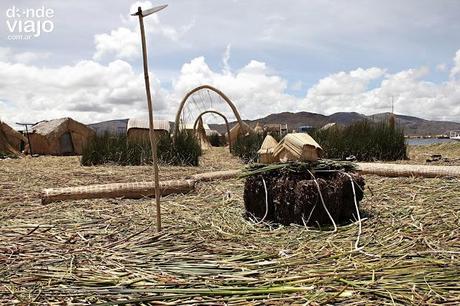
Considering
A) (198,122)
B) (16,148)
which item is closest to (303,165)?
(16,148)

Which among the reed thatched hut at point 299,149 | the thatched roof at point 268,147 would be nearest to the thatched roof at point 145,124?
the thatched roof at point 268,147

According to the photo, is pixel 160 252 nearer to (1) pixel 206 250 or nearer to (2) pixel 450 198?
(1) pixel 206 250

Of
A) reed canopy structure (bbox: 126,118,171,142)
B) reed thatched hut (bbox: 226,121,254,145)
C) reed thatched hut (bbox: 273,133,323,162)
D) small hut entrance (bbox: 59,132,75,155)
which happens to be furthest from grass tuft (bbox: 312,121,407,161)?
small hut entrance (bbox: 59,132,75,155)

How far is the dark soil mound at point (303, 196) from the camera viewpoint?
10.7 feet

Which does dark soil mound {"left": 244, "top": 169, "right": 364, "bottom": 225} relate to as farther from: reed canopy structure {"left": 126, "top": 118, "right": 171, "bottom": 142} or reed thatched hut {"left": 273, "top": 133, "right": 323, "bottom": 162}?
reed canopy structure {"left": 126, "top": 118, "right": 171, "bottom": 142}

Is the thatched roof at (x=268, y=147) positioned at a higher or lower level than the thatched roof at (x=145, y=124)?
lower

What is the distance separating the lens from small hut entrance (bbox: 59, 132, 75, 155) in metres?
14.7

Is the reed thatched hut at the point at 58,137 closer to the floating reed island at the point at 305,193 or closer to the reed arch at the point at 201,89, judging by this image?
the reed arch at the point at 201,89

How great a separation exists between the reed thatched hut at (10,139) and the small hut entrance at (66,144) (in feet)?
4.11

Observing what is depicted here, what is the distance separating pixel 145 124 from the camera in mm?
14211

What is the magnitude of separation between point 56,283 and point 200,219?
58.4 inches

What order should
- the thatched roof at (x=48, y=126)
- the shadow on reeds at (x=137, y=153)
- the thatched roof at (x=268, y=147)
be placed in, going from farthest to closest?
the thatched roof at (x=48, y=126) < the shadow on reeds at (x=137, y=153) < the thatched roof at (x=268, y=147)

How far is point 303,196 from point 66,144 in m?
13.0

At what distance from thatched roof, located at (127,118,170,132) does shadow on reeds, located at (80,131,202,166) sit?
4.51 metres
